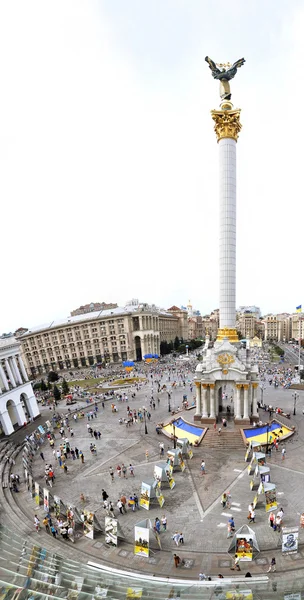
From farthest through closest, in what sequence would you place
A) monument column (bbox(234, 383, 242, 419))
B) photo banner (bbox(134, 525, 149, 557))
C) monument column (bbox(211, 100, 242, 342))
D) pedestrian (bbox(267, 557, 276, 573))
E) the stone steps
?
monument column (bbox(211, 100, 242, 342)) < monument column (bbox(234, 383, 242, 419)) < the stone steps < photo banner (bbox(134, 525, 149, 557)) < pedestrian (bbox(267, 557, 276, 573))

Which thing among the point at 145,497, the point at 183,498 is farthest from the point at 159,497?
the point at 183,498

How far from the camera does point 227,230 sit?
3766cm

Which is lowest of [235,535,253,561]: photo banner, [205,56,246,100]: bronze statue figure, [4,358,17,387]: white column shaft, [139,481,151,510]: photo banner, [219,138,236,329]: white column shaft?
[139,481,151,510]: photo banner

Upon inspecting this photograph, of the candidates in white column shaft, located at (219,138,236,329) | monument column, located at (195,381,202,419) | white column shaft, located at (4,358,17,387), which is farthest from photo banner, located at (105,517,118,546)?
white column shaft, located at (4,358,17,387)

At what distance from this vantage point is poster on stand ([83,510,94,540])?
18.3 meters

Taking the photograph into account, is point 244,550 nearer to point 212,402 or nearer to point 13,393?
point 212,402

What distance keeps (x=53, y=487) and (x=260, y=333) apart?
18088 centimetres

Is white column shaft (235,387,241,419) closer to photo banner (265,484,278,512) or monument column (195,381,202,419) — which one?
monument column (195,381,202,419)

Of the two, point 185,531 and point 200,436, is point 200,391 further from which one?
point 185,531

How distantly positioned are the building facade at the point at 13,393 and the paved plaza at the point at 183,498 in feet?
23.3

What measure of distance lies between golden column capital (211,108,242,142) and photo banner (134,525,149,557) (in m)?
39.5

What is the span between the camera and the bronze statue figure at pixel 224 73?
121 ft

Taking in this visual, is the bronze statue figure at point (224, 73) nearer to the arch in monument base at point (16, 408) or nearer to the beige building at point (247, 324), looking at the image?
the arch in monument base at point (16, 408)

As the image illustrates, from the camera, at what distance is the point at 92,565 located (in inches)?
609
